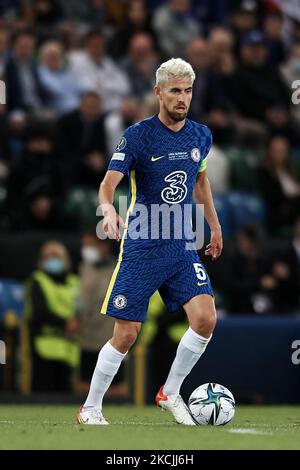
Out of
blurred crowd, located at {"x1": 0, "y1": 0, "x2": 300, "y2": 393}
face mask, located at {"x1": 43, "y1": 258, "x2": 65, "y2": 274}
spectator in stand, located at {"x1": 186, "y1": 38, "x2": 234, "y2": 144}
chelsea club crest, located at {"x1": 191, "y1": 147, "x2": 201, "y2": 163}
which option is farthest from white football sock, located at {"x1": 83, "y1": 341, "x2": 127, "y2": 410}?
spectator in stand, located at {"x1": 186, "y1": 38, "x2": 234, "y2": 144}

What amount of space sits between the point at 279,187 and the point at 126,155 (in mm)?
7487

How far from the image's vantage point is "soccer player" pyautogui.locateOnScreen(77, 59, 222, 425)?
8.45 metres

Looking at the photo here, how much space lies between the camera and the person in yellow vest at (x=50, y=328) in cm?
1312

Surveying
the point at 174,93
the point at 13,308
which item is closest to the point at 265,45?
the point at 13,308

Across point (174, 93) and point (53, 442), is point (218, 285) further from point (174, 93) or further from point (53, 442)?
point (53, 442)

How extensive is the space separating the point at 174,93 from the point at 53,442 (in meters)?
2.41

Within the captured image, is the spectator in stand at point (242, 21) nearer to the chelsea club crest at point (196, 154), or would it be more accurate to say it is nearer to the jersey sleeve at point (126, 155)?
the chelsea club crest at point (196, 154)

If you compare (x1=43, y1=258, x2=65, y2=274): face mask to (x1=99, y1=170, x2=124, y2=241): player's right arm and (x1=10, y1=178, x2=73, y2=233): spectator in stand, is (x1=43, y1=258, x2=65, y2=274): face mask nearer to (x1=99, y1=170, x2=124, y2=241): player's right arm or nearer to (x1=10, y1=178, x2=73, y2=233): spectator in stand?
(x1=10, y1=178, x2=73, y2=233): spectator in stand

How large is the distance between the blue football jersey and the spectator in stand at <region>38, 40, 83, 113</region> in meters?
7.43

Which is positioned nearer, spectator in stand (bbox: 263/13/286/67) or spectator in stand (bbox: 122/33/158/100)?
spectator in stand (bbox: 122/33/158/100)

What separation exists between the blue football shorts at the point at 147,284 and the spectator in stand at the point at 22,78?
23.4ft

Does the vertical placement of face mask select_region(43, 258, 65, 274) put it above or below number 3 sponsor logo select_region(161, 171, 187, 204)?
below

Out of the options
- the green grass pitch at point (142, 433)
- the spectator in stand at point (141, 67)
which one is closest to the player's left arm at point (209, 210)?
the green grass pitch at point (142, 433)

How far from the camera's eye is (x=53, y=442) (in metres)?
7.14
